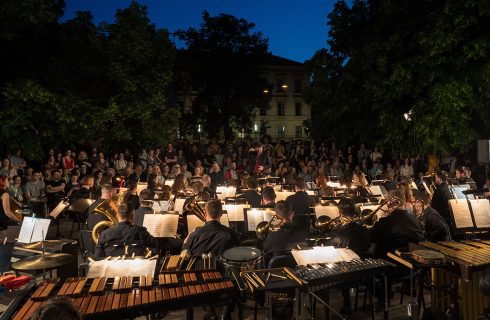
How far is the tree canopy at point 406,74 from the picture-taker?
669 inches

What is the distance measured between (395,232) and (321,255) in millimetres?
2060

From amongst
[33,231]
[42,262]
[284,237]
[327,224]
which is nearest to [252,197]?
[327,224]

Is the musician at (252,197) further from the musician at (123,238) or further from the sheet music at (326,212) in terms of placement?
the musician at (123,238)

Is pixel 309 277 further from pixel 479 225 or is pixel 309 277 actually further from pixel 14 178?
pixel 14 178

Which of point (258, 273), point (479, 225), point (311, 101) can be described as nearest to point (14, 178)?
point (258, 273)

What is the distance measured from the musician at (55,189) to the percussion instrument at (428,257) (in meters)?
10.9

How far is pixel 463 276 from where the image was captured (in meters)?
5.18

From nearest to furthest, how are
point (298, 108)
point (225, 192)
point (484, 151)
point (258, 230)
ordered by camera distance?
1. point (258, 230)
2. point (484, 151)
3. point (225, 192)
4. point (298, 108)

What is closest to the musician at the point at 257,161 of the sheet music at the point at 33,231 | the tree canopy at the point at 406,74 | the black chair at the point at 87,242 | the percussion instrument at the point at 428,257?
the tree canopy at the point at 406,74

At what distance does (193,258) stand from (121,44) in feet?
63.1

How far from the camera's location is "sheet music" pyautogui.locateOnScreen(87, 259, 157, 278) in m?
4.76

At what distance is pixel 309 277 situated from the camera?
4.55 metres

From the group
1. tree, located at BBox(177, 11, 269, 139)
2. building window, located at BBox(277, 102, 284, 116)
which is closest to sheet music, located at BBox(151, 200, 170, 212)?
tree, located at BBox(177, 11, 269, 139)

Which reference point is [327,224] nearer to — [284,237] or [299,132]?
[284,237]
